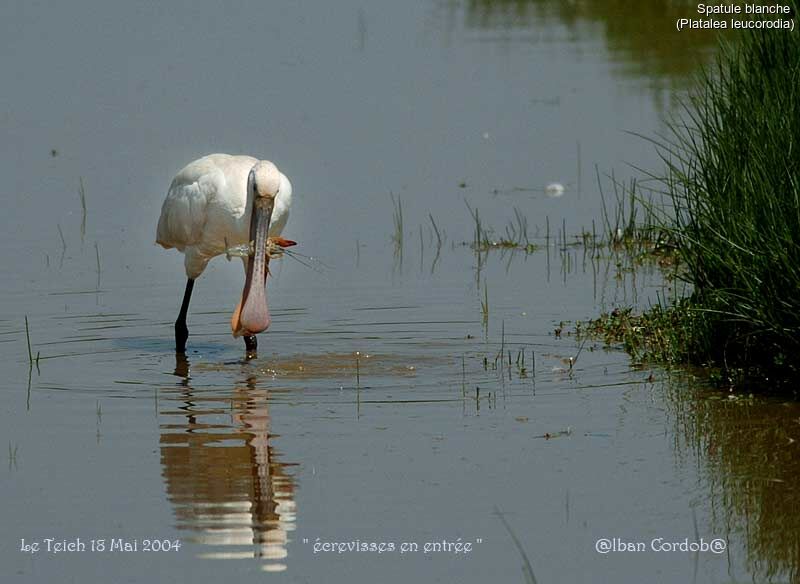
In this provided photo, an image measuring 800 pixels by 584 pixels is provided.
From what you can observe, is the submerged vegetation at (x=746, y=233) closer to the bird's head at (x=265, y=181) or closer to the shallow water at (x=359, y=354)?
the shallow water at (x=359, y=354)

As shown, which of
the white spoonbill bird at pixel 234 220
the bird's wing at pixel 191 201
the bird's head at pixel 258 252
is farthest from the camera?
the bird's wing at pixel 191 201

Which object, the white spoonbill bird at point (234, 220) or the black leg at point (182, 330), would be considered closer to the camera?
the white spoonbill bird at point (234, 220)

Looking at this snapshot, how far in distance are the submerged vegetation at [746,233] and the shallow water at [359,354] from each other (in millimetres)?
301

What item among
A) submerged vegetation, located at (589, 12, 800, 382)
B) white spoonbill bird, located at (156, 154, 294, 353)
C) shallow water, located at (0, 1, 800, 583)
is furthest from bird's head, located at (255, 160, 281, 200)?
submerged vegetation, located at (589, 12, 800, 382)

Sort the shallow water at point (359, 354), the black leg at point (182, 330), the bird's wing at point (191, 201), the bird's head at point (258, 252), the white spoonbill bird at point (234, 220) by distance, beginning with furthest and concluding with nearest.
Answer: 1. the bird's wing at point (191, 201)
2. the black leg at point (182, 330)
3. the white spoonbill bird at point (234, 220)
4. the bird's head at point (258, 252)
5. the shallow water at point (359, 354)

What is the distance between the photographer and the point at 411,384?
28.5ft

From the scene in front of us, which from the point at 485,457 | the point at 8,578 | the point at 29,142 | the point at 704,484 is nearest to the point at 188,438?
the point at 485,457

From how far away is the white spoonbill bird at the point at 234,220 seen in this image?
380 inches

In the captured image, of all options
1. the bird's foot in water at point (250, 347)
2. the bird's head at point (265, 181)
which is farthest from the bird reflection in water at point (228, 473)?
the bird's head at point (265, 181)

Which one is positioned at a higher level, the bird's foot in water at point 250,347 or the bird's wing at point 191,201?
the bird's wing at point 191,201

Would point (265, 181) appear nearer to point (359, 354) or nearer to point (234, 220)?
point (234, 220)

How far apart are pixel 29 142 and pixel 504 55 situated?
714cm

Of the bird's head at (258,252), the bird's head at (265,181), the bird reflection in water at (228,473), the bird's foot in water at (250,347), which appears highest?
the bird's head at (265,181)

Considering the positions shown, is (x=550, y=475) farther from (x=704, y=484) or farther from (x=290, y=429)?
(x=290, y=429)
